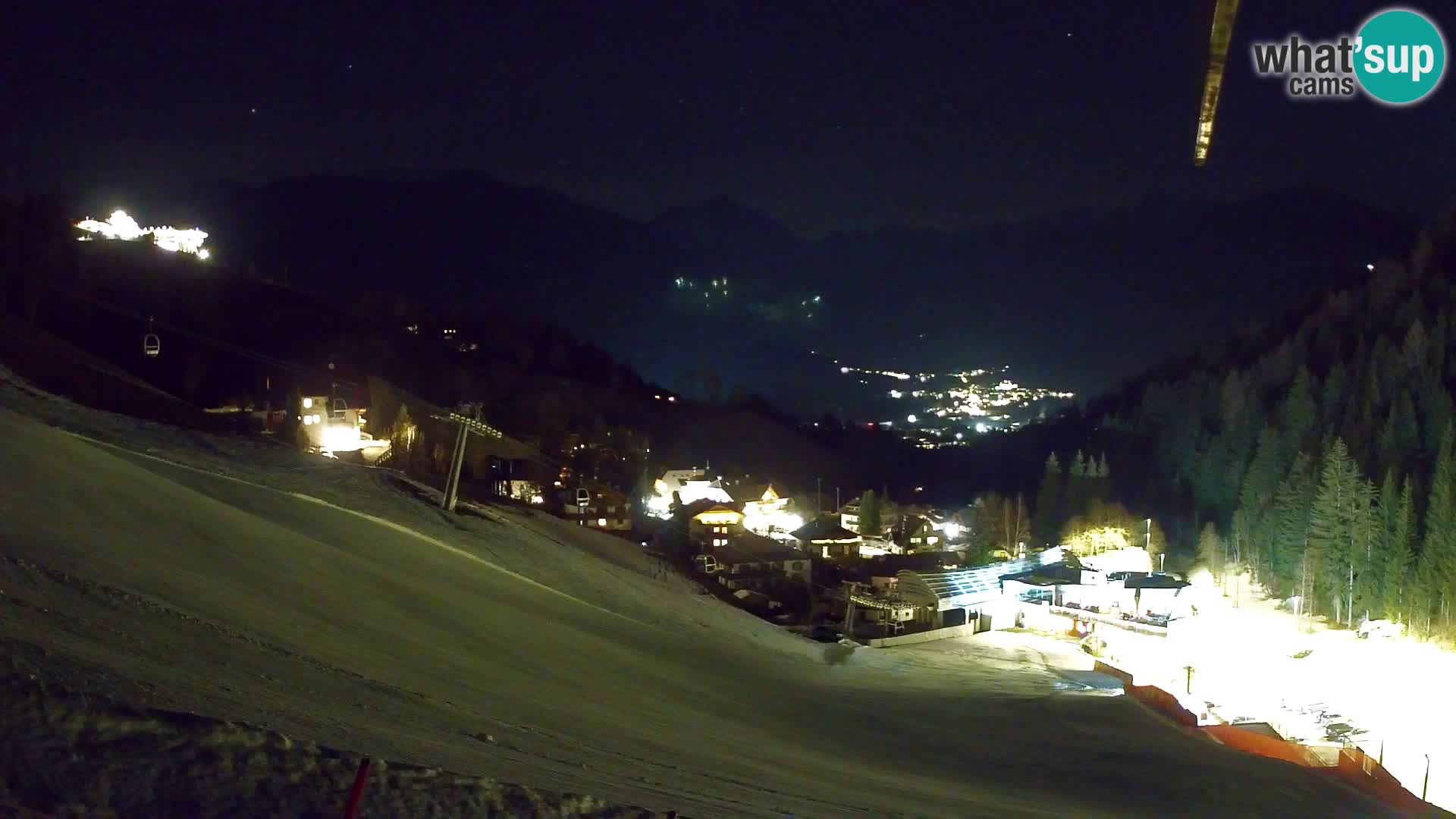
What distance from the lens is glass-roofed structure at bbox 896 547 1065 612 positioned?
38.6 meters

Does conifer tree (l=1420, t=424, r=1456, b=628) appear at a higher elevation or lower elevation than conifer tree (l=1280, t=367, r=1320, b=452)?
lower

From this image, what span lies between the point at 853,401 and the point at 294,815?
165 meters

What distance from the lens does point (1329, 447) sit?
1861 inches

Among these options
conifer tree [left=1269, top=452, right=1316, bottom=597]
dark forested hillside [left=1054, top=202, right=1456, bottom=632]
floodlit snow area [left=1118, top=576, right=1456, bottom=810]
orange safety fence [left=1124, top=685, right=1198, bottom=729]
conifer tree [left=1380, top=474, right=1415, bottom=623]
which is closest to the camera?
orange safety fence [left=1124, top=685, right=1198, bottom=729]

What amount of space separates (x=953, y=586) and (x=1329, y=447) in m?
20.1

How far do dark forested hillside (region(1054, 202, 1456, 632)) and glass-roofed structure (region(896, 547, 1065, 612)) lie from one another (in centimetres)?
1048

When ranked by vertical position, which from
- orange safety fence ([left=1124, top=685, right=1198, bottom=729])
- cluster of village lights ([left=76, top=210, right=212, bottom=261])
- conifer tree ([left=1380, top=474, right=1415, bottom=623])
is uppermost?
cluster of village lights ([left=76, top=210, right=212, bottom=261])

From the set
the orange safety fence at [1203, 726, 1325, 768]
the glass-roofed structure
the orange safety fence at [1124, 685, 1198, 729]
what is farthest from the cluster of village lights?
the orange safety fence at [1203, 726, 1325, 768]

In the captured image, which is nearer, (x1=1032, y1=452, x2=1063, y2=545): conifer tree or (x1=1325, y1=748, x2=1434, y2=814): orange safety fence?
(x1=1325, y1=748, x2=1434, y2=814): orange safety fence

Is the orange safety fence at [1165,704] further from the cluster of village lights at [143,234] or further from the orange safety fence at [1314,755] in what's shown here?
the cluster of village lights at [143,234]

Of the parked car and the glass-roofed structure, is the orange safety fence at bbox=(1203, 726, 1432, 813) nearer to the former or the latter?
the glass-roofed structure

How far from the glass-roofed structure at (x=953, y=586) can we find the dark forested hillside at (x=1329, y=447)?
1048 centimetres

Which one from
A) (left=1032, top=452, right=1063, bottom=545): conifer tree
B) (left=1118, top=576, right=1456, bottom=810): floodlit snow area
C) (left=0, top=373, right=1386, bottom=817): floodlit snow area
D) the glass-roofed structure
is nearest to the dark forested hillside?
(left=1118, top=576, right=1456, bottom=810): floodlit snow area

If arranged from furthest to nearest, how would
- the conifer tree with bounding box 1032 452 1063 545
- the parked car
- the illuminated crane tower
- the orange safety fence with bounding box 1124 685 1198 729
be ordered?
1. the conifer tree with bounding box 1032 452 1063 545
2. the parked car
3. the orange safety fence with bounding box 1124 685 1198 729
4. the illuminated crane tower
